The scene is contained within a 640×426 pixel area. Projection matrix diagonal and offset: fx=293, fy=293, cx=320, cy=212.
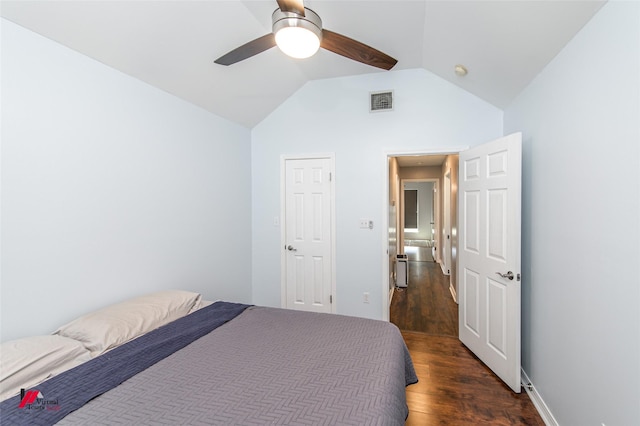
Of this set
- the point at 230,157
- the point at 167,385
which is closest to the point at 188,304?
the point at 167,385

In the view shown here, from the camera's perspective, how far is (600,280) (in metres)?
1.41

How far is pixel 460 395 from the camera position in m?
2.20

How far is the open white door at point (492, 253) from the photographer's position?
7.32 ft

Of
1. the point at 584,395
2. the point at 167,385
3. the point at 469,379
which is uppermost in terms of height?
the point at 167,385

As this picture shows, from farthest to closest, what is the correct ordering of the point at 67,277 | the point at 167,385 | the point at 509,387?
the point at 509,387
the point at 67,277
the point at 167,385

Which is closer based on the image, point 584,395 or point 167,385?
point 167,385

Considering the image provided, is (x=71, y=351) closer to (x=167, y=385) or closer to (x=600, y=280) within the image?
(x=167, y=385)

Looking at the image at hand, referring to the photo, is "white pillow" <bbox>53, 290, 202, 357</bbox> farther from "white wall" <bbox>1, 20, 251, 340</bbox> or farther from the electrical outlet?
the electrical outlet

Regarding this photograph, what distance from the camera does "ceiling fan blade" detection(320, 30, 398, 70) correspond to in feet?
5.50

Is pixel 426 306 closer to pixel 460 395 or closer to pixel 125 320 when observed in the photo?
pixel 460 395

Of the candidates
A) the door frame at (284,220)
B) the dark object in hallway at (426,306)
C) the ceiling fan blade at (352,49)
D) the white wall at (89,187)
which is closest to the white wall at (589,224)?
the ceiling fan blade at (352,49)

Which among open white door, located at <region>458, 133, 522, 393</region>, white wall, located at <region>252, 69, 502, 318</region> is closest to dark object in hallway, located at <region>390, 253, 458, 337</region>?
open white door, located at <region>458, 133, 522, 393</region>

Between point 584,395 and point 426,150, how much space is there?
2258 mm

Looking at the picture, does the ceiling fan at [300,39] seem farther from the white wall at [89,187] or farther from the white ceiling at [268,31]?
the white wall at [89,187]
